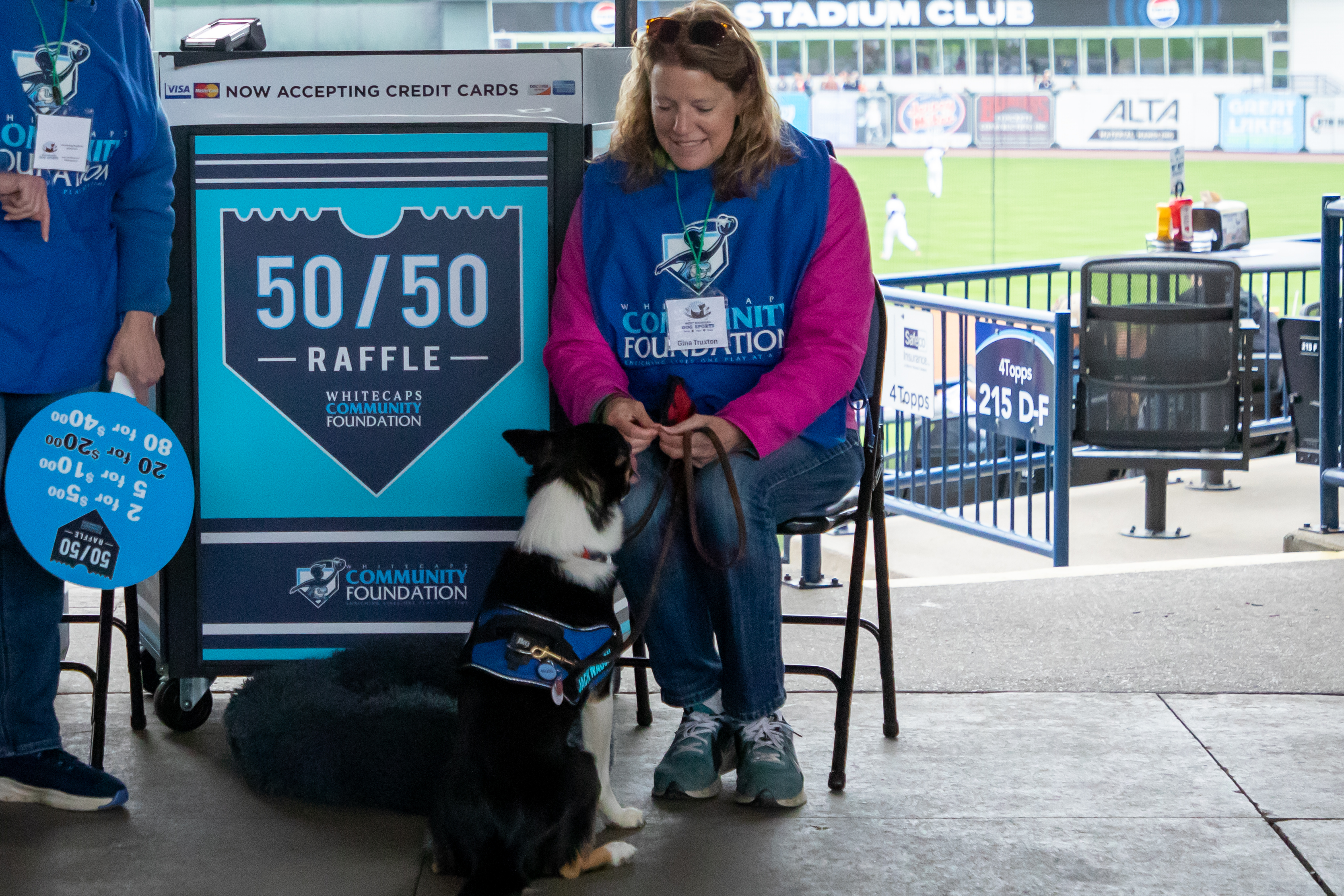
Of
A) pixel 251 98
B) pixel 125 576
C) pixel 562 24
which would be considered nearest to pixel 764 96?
pixel 251 98

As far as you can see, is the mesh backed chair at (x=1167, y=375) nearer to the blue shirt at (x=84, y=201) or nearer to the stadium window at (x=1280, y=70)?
the blue shirt at (x=84, y=201)

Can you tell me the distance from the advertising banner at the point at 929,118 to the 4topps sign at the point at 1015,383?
70.2 feet

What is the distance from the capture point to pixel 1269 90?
869 inches

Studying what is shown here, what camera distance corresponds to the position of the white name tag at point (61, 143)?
7.38ft

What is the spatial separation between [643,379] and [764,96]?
0.59 metres

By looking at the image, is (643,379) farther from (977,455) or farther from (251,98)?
(977,455)

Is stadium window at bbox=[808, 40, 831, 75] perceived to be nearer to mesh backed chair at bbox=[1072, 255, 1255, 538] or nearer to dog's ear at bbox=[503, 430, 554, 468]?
mesh backed chair at bbox=[1072, 255, 1255, 538]

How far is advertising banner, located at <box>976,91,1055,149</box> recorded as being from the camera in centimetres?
2584

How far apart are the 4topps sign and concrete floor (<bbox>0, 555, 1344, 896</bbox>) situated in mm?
1984

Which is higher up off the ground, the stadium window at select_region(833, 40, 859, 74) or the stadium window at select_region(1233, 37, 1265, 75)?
the stadium window at select_region(833, 40, 859, 74)

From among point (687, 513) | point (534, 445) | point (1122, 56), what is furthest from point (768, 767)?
point (1122, 56)

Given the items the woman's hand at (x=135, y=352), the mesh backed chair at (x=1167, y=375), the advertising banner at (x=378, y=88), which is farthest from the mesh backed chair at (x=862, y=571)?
the mesh backed chair at (x=1167, y=375)

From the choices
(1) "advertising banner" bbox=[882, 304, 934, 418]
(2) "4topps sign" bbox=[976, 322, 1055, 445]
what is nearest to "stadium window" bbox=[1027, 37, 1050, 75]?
(1) "advertising banner" bbox=[882, 304, 934, 418]

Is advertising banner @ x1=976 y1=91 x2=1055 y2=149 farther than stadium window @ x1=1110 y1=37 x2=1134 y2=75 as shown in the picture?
Yes
